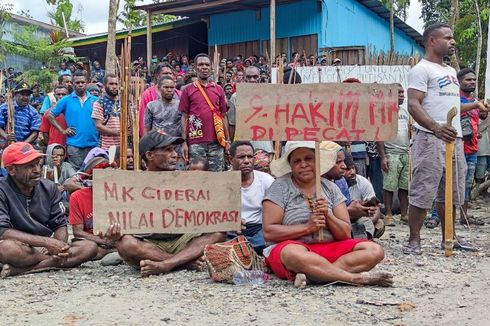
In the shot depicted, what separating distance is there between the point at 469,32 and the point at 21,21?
1739 cm

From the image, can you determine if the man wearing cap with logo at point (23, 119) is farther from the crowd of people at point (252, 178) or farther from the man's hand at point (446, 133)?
the man's hand at point (446, 133)

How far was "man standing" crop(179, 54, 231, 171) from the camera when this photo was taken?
291 inches

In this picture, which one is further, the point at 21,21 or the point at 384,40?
the point at 21,21

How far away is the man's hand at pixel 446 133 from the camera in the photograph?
18.4 feet

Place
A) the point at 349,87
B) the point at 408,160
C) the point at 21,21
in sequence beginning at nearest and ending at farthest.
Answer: the point at 349,87
the point at 408,160
the point at 21,21

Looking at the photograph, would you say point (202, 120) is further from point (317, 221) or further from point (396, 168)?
point (317, 221)

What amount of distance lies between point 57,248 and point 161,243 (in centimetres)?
83

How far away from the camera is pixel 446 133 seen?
561cm

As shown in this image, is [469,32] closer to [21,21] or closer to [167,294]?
[21,21]

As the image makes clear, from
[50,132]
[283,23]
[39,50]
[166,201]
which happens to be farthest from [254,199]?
[283,23]

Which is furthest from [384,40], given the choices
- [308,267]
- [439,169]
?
[308,267]

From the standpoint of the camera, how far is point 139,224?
5027 millimetres

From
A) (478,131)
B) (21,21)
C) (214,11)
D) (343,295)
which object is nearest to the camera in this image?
(343,295)

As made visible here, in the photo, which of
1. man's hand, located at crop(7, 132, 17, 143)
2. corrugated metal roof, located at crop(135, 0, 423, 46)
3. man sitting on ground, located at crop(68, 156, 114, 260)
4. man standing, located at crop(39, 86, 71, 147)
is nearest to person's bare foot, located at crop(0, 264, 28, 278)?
man sitting on ground, located at crop(68, 156, 114, 260)
